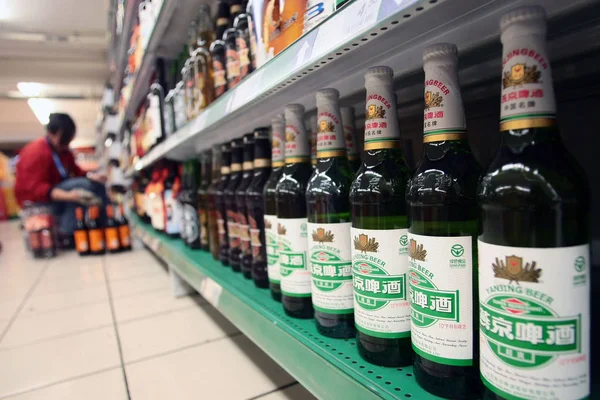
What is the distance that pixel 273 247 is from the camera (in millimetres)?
996

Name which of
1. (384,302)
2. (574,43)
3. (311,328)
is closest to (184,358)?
(311,328)

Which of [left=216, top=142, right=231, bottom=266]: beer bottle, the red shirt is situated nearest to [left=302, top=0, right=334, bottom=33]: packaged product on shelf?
[left=216, top=142, right=231, bottom=266]: beer bottle

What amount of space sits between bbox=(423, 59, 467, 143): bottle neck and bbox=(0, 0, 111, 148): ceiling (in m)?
4.92

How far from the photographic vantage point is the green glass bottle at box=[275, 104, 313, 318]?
A: 0.89 metres

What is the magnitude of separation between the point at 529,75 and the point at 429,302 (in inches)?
12.9

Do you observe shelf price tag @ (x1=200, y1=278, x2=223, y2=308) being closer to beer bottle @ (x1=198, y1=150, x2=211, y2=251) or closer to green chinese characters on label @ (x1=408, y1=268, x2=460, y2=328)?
beer bottle @ (x1=198, y1=150, x2=211, y2=251)

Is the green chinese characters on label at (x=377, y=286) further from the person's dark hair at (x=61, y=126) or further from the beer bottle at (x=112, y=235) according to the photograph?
the person's dark hair at (x=61, y=126)

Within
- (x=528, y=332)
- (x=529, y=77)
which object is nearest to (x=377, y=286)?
(x=528, y=332)

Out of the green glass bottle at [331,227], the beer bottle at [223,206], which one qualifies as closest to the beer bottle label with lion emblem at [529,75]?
the green glass bottle at [331,227]

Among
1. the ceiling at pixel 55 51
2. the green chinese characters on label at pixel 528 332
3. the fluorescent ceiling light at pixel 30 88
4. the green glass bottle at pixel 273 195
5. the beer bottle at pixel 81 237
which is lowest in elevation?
the beer bottle at pixel 81 237

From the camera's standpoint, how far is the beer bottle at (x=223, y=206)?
1.47 m

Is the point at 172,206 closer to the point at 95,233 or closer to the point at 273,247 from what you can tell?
the point at 273,247

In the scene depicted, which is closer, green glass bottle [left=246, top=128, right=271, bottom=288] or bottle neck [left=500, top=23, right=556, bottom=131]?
bottle neck [left=500, top=23, right=556, bottom=131]

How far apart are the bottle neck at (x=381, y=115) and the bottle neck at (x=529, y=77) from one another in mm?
214
